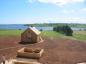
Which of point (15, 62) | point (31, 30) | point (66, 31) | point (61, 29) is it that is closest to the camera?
point (15, 62)

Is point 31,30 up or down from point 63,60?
up

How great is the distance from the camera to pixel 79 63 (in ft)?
71.8

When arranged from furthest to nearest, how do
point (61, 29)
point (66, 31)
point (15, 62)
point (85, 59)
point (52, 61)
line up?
point (61, 29) < point (66, 31) < point (85, 59) < point (52, 61) < point (15, 62)

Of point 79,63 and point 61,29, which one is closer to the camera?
point 79,63

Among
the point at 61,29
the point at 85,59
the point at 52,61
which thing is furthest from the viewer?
the point at 61,29

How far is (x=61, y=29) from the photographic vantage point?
8300cm

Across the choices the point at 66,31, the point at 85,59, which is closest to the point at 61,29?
the point at 66,31

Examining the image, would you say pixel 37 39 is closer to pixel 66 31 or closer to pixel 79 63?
pixel 79 63

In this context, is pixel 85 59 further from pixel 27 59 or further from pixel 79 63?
pixel 27 59

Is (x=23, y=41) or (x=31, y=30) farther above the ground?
(x=31, y=30)

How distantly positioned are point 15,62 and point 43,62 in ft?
11.4

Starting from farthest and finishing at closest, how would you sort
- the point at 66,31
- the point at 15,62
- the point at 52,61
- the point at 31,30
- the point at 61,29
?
the point at 61,29 < the point at 66,31 < the point at 31,30 < the point at 52,61 < the point at 15,62

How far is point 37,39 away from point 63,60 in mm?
16779

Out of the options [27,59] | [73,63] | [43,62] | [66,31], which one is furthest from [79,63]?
[66,31]
